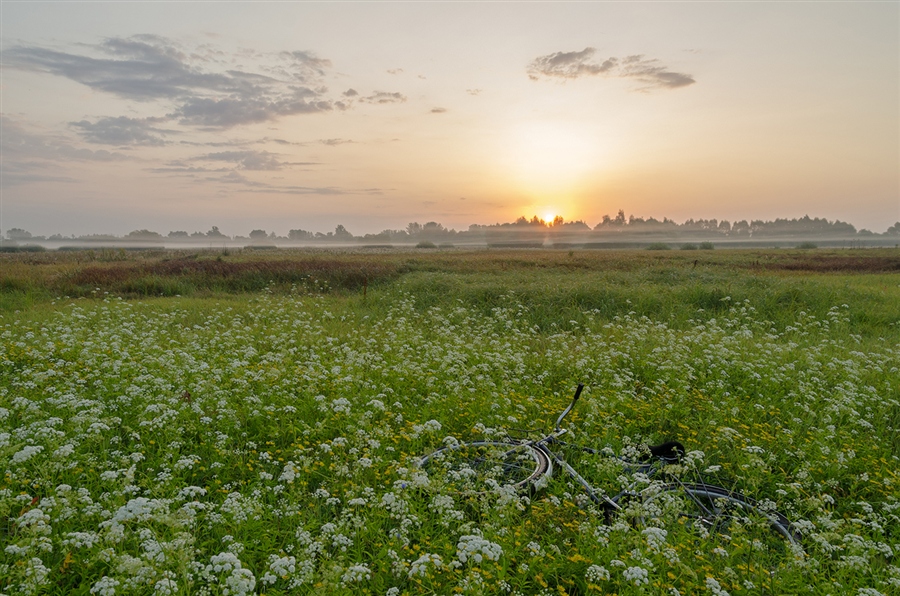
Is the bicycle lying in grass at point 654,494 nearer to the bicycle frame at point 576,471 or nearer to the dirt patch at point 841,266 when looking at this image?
the bicycle frame at point 576,471

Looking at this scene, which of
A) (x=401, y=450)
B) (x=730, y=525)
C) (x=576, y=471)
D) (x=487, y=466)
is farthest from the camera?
(x=401, y=450)

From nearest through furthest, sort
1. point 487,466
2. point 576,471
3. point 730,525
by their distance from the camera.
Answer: point 730,525
point 487,466
point 576,471

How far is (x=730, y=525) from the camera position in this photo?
5.39 m

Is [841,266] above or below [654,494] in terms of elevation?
above

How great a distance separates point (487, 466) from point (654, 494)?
197 cm

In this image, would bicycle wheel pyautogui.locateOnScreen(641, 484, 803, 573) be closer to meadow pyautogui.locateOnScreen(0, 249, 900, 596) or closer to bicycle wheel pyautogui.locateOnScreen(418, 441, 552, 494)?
meadow pyautogui.locateOnScreen(0, 249, 900, 596)

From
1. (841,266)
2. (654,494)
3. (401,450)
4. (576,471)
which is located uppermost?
(841,266)

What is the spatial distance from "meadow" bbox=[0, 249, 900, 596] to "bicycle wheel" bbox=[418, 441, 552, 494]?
0.65ft

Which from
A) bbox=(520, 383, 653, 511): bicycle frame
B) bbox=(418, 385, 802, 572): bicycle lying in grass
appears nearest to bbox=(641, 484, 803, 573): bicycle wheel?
bbox=(418, 385, 802, 572): bicycle lying in grass

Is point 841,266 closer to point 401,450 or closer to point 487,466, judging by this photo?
point 487,466

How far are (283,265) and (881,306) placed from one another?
26621 millimetres

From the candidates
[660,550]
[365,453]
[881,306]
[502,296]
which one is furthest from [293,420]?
[881,306]

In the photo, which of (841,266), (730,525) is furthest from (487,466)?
(841,266)

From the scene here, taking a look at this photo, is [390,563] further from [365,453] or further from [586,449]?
[586,449]
